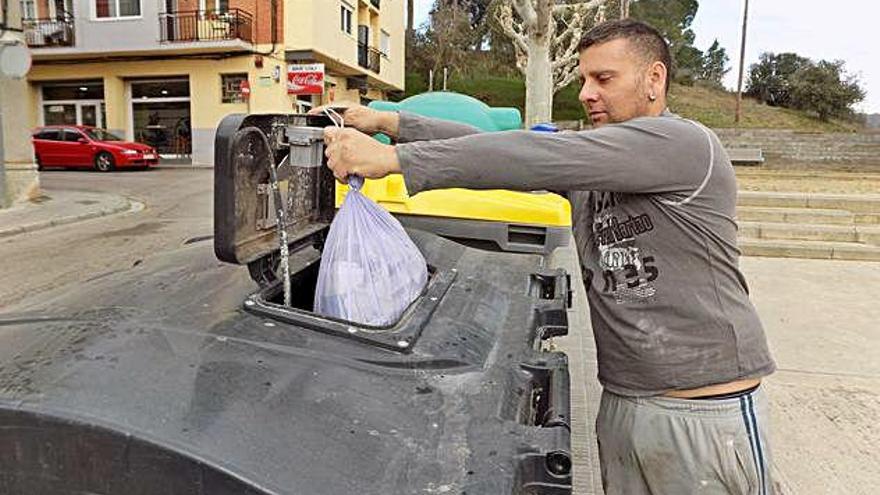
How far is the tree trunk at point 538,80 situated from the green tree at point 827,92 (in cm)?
2861

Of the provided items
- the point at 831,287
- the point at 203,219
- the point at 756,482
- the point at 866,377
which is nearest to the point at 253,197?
the point at 756,482

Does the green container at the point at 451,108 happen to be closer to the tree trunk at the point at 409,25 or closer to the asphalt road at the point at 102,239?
the asphalt road at the point at 102,239

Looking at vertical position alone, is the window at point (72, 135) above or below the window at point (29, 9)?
below

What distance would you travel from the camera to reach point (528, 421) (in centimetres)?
153

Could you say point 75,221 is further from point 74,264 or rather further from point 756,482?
point 756,482

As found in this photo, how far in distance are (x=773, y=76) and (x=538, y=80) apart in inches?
1334

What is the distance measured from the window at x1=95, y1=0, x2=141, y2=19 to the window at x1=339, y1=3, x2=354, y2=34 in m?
7.38

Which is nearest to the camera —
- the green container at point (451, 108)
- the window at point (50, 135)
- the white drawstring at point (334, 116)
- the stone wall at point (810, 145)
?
the white drawstring at point (334, 116)

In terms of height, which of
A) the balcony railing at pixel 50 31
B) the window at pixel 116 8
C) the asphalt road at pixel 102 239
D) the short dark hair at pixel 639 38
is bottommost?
the asphalt road at pixel 102 239

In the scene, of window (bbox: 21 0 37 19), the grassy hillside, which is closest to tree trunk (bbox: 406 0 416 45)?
the grassy hillside

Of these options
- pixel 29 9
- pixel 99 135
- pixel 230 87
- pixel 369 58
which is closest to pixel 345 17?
pixel 369 58

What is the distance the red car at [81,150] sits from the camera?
69.2ft

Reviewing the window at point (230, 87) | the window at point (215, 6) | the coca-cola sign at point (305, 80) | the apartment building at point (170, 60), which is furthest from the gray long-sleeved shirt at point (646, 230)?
the window at point (215, 6)

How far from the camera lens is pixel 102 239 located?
9.76m
